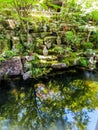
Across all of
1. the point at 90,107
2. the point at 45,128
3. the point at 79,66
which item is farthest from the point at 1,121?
the point at 79,66

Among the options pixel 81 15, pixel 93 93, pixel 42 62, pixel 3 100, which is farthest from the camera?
pixel 81 15

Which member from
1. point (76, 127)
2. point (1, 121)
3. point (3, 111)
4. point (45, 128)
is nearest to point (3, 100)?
point (3, 111)

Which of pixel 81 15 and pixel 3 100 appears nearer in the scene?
pixel 3 100

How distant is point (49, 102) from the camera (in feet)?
29.5

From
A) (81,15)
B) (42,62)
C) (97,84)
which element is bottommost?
(97,84)

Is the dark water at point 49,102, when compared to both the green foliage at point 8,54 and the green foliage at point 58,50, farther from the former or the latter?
the green foliage at point 58,50

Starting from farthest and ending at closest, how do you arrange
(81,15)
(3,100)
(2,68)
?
(81,15) → (2,68) → (3,100)

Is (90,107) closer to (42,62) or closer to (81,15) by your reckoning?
(42,62)

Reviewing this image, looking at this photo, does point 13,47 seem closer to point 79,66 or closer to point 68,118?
point 79,66

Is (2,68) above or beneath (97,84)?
above

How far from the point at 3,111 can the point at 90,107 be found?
126 inches

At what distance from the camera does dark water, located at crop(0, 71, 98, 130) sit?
7.45 meters

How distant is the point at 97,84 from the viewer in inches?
431

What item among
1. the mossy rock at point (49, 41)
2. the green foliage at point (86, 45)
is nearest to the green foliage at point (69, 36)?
the mossy rock at point (49, 41)
